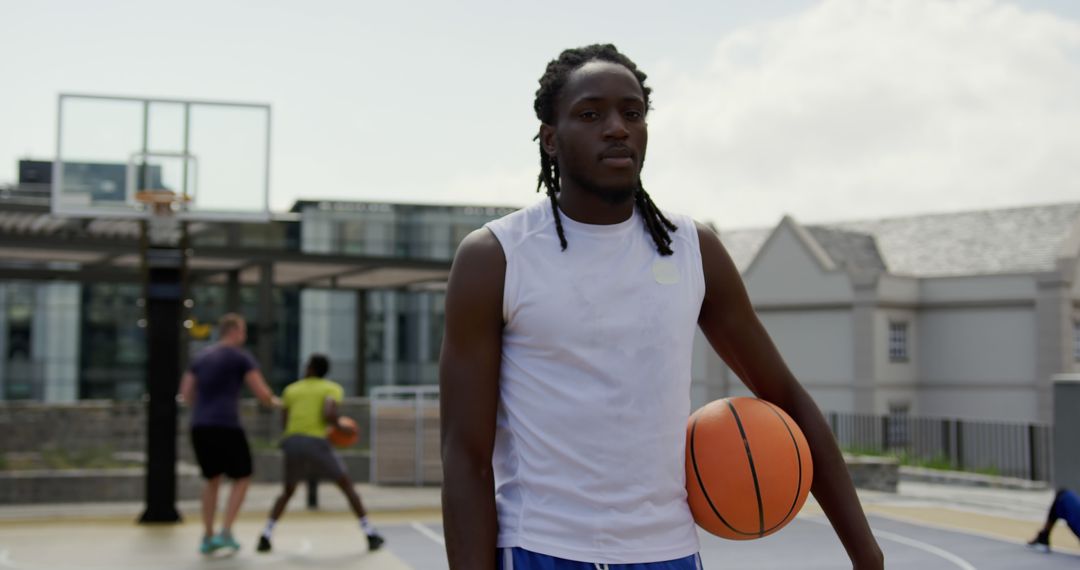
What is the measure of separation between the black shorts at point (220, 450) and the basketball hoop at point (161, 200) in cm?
427

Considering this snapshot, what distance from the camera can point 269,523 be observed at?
435 inches

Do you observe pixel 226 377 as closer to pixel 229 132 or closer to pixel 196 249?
pixel 229 132

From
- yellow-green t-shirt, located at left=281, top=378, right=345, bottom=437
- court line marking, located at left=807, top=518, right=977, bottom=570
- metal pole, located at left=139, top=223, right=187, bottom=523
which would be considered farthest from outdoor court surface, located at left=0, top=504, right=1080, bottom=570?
yellow-green t-shirt, located at left=281, top=378, right=345, bottom=437

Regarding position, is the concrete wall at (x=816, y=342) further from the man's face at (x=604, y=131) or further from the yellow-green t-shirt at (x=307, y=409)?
the man's face at (x=604, y=131)

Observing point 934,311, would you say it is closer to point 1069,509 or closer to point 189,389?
point 1069,509

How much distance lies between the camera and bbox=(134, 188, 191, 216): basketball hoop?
14073 millimetres

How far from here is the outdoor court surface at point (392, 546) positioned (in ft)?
34.1

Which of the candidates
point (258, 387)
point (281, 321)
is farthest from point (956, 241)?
point (258, 387)

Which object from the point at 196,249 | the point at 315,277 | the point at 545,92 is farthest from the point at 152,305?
the point at 315,277

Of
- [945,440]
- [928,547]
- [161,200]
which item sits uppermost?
[161,200]

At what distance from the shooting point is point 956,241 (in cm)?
4541

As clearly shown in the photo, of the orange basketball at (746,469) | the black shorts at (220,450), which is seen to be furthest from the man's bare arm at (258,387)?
the orange basketball at (746,469)

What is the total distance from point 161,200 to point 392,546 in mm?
5422

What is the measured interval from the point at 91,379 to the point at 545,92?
56.4m
